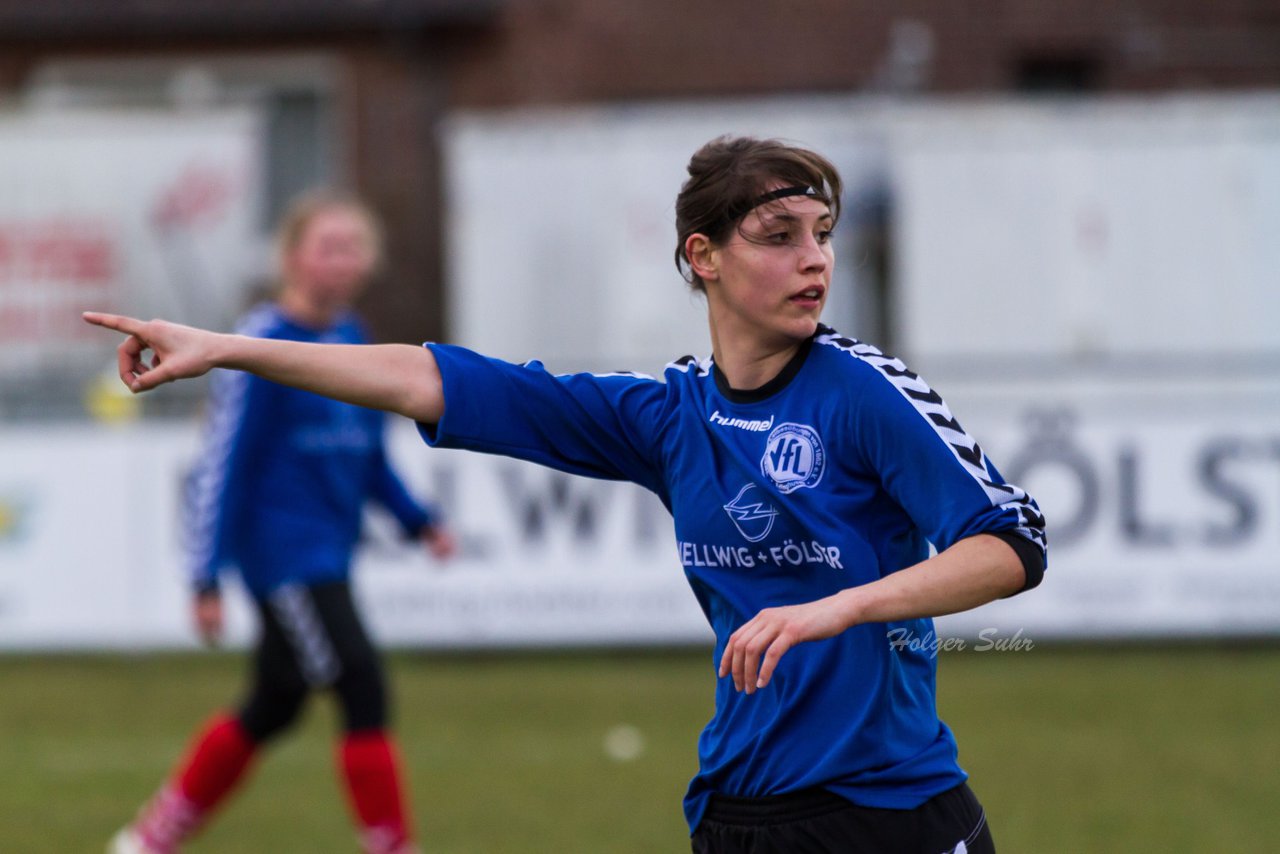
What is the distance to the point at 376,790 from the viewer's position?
6.11m

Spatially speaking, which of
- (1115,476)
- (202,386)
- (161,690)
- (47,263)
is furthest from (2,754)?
(47,263)

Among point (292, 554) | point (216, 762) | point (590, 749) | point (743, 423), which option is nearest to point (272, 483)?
point (292, 554)

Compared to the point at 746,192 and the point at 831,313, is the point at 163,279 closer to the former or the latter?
the point at 831,313

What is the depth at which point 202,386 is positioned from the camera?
13.2m

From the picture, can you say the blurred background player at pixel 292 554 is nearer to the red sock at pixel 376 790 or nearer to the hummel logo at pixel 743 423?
the red sock at pixel 376 790

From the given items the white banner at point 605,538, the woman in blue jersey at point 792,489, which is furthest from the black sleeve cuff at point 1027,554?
the white banner at point 605,538

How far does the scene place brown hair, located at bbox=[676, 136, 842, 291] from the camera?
3346mm

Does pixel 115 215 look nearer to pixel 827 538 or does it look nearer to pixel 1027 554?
pixel 827 538

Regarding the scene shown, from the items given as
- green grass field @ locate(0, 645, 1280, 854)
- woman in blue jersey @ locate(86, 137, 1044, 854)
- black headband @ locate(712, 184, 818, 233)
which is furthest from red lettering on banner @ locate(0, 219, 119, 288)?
black headband @ locate(712, 184, 818, 233)

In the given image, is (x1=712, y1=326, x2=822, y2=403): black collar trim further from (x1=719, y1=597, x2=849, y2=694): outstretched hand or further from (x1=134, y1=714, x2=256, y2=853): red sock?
(x1=134, y1=714, x2=256, y2=853): red sock

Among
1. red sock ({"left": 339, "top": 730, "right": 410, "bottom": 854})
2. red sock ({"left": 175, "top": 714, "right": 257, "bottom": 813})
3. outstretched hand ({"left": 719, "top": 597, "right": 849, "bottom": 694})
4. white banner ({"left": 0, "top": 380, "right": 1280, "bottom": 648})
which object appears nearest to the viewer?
outstretched hand ({"left": 719, "top": 597, "right": 849, "bottom": 694})

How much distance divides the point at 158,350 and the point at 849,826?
1419mm

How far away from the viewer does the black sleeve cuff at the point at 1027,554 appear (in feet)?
9.98

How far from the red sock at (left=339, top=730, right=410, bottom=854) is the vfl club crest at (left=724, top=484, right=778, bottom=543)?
3065mm
